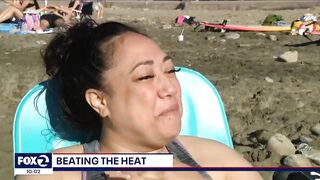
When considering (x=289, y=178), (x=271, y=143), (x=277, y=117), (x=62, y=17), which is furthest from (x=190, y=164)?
(x=62, y=17)

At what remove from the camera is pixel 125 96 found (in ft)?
5.98

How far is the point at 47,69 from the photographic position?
83.7 inches

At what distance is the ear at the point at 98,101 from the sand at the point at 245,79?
5.90ft

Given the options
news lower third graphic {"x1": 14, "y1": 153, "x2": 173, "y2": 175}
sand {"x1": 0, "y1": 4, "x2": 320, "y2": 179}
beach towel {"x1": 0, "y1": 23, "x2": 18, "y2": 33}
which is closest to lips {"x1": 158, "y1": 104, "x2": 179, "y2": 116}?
news lower third graphic {"x1": 14, "y1": 153, "x2": 173, "y2": 175}

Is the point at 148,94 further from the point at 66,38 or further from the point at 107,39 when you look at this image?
the point at 66,38

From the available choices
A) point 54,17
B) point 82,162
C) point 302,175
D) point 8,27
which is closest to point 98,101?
point 82,162

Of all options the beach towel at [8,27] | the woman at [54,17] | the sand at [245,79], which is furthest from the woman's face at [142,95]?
the beach towel at [8,27]

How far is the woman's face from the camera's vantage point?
1.77m

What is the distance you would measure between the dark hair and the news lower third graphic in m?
Answer: 0.25

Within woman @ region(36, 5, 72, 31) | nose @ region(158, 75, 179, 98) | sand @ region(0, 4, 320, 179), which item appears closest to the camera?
nose @ region(158, 75, 179, 98)

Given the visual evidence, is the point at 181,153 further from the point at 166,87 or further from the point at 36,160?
the point at 36,160

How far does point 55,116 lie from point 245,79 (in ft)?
11.7

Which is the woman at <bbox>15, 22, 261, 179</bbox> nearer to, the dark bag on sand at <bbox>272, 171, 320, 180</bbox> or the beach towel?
the dark bag on sand at <bbox>272, 171, 320, 180</bbox>

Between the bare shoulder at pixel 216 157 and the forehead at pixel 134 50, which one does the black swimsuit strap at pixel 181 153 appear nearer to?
the bare shoulder at pixel 216 157
